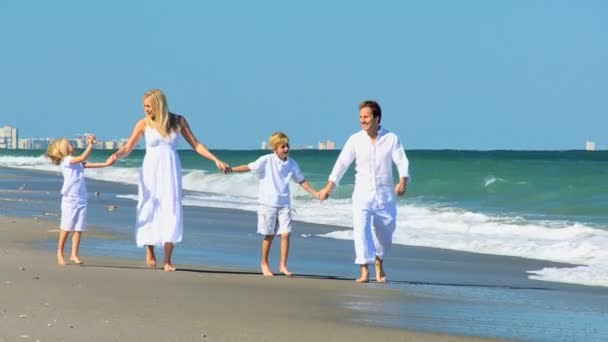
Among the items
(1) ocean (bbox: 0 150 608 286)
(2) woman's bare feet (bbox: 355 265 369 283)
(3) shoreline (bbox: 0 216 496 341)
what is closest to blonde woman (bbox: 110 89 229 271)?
(3) shoreline (bbox: 0 216 496 341)

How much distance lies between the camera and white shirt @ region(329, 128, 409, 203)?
10.2m

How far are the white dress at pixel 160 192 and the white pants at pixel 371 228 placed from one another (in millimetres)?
1548

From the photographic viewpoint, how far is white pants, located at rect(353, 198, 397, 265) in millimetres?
10258

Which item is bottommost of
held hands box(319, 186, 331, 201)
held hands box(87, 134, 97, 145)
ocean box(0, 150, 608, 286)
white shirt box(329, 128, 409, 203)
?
ocean box(0, 150, 608, 286)

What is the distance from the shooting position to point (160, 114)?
410 inches

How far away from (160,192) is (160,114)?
68cm

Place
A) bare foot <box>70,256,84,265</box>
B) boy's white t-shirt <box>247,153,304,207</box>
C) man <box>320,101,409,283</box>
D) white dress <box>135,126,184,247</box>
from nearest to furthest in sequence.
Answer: man <box>320,101,409,283</box>
bare foot <box>70,256,84,265</box>
white dress <box>135,126,184,247</box>
boy's white t-shirt <box>247,153,304,207</box>

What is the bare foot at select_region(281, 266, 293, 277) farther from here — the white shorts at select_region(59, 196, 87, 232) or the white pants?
the white shorts at select_region(59, 196, 87, 232)

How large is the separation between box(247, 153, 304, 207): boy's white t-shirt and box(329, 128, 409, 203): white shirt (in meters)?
0.70

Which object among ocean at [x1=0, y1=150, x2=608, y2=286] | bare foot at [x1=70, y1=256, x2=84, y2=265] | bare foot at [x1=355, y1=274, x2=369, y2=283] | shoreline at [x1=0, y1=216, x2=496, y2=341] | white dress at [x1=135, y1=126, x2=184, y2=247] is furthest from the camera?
ocean at [x1=0, y1=150, x2=608, y2=286]

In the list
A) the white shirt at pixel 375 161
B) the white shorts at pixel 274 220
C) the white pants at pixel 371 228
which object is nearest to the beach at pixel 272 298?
the white pants at pixel 371 228

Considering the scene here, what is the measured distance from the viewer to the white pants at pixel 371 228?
1026 cm

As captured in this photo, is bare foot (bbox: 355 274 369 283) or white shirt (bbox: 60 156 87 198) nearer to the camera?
bare foot (bbox: 355 274 369 283)

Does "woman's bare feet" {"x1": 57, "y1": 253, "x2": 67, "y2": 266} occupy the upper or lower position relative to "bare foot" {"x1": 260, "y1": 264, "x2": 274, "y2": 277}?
upper
